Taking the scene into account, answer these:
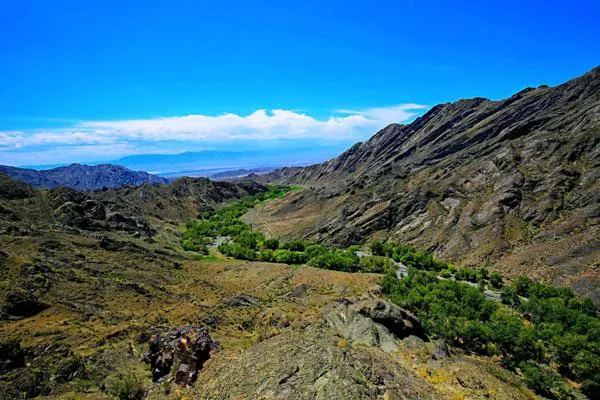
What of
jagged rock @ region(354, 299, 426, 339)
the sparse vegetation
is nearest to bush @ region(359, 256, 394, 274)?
the sparse vegetation

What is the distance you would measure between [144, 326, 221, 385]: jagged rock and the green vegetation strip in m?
24.8

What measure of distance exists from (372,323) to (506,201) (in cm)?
7968

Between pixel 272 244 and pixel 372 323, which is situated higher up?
pixel 372 323

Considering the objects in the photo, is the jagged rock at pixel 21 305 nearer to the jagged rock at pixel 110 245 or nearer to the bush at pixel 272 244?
the jagged rock at pixel 110 245

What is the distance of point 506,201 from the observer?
3839 inches

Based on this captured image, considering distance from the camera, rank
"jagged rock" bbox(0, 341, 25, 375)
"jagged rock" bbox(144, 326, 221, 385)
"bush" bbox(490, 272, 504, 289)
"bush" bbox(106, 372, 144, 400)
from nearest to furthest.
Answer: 1. "bush" bbox(106, 372, 144, 400)
2. "jagged rock" bbox(0, 341, 25, 375)
3. "jagged rock" bbox(144, 326, 221, 385)
4. "bush" bbox(490, 272, 504, 289)

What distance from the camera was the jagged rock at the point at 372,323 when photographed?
28.0m

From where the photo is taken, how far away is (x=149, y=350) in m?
28.2

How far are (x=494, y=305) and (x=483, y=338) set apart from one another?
16159mm

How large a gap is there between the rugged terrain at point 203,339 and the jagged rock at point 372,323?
0.10 m

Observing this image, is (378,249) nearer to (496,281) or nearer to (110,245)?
(496,281)

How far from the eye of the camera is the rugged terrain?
22.2 m

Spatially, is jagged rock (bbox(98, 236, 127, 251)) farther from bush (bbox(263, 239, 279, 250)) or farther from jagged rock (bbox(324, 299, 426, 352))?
bush (bbox(263, 239, 279, 250))

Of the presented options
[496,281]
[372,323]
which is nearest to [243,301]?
[372,323]
